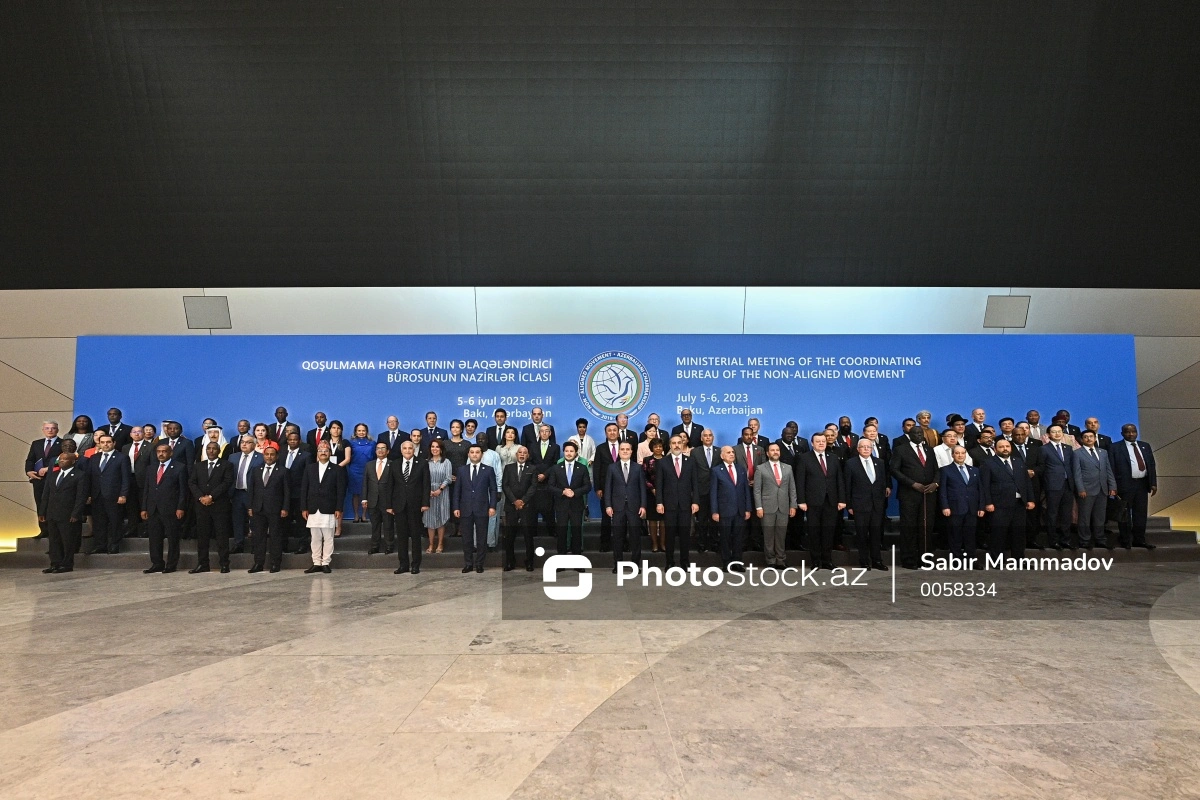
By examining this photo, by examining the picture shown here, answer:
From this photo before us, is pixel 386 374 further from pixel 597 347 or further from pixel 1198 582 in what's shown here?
pixel 1198 582

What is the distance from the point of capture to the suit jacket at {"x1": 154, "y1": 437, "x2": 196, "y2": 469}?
23.9ft

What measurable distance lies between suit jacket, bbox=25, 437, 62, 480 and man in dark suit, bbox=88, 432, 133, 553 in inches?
28.8

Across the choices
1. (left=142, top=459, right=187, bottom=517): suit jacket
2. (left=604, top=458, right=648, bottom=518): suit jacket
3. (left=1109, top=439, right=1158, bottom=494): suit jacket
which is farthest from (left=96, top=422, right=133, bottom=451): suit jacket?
(left=1109, top=439, right=1158, bottom=494): suit jacket

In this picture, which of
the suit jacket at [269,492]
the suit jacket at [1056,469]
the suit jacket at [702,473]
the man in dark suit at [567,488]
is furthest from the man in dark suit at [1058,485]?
the suit jacket at [269,492]

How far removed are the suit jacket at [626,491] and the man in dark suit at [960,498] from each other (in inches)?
130

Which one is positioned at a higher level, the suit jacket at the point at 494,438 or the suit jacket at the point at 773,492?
the suit jacket at the point at 494,438

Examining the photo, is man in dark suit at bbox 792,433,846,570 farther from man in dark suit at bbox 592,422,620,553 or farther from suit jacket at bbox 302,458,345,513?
suit jacket at bbox 302,458,345,513

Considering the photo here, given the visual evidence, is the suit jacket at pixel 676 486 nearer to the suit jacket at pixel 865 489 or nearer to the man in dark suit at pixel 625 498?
the man in dark suit at pixel 625 498

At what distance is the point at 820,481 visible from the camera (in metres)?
7.10

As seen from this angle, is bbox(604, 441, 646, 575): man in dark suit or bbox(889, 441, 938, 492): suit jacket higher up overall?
bbox(889, 441, 938, 492): suit jacket

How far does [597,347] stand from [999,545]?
218 inches

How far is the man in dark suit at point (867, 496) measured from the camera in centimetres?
704

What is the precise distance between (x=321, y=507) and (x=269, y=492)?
56 centimetres

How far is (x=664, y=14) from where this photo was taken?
743 centimetres
